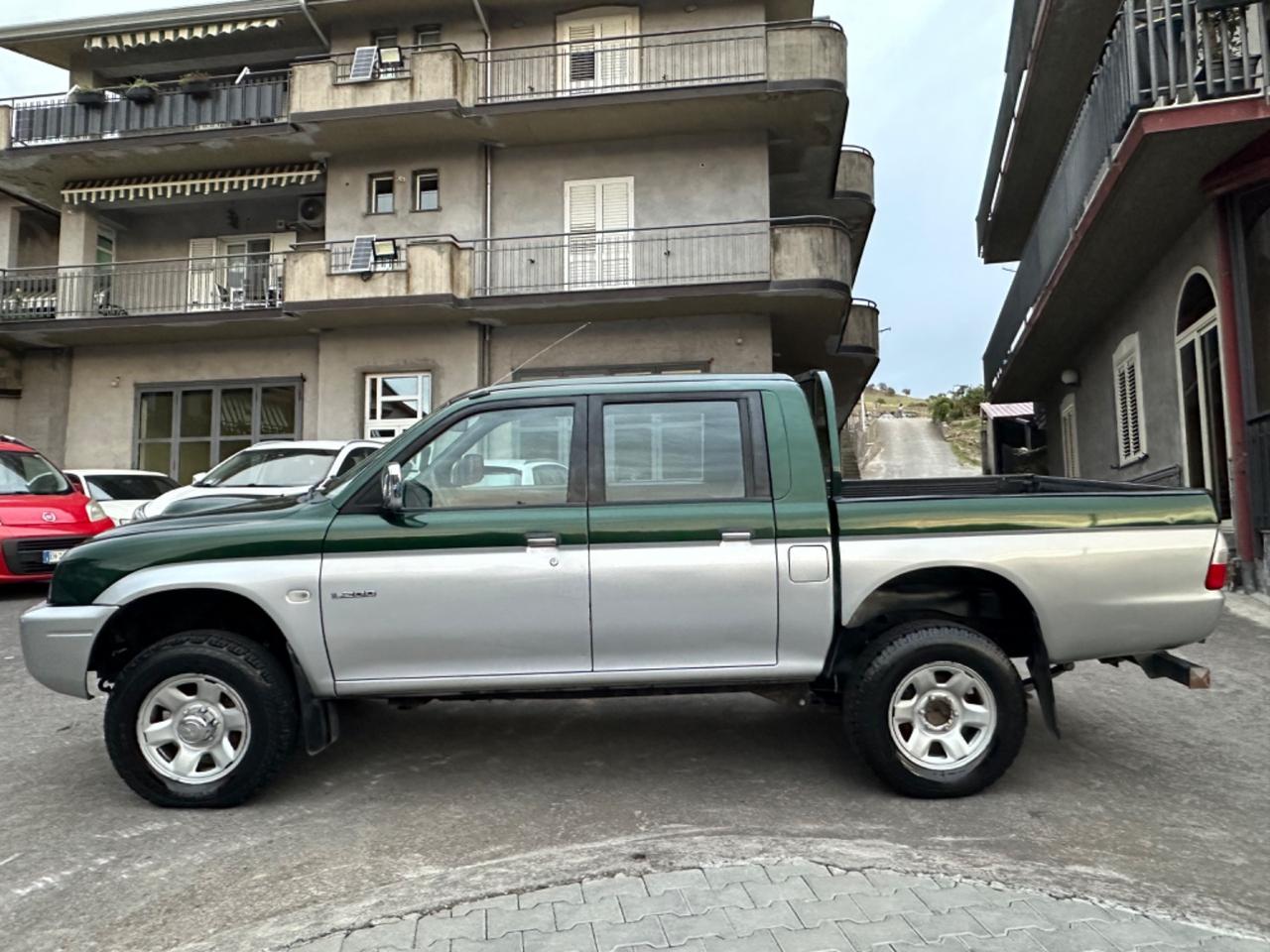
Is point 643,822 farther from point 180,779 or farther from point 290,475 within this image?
point 290,475

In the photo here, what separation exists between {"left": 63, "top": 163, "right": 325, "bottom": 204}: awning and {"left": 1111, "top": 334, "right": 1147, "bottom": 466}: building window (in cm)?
1429

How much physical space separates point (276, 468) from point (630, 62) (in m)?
10.4

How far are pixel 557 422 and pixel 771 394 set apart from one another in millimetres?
1029

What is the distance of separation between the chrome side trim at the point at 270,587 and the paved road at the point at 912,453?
24.2 m

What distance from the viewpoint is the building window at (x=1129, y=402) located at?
472 inches

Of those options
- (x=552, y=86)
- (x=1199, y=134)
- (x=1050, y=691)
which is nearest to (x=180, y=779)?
(x=1050, y=691)

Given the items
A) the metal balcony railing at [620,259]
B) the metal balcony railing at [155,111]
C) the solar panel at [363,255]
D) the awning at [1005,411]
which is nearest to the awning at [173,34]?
the metal balcony railing at [155,111]

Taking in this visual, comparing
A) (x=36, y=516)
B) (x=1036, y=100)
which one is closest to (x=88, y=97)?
(x=36, y=516)

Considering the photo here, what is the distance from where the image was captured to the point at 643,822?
3.69 m

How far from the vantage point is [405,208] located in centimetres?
1648

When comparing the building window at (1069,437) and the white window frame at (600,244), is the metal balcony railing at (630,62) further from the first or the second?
the building window at (1069,437)

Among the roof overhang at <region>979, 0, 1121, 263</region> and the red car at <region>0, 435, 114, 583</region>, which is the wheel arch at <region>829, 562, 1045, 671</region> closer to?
the red car at <region>0, 435, 114, 583</region>

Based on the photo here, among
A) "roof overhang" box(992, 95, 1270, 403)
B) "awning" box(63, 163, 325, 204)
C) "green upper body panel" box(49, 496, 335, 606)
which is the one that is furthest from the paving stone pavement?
"awning" box(63, 163, 325, 204)

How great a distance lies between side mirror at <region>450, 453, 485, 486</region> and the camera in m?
4.09
